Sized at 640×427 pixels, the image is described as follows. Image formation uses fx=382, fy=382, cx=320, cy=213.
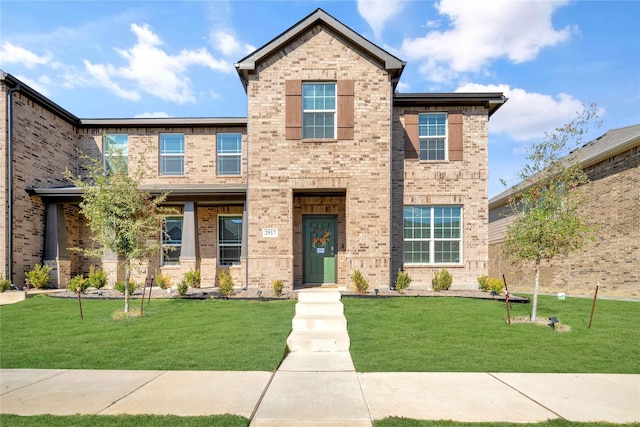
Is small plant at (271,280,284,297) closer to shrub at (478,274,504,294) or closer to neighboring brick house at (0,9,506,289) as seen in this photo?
neighboring brick house at (0,9,506,289)

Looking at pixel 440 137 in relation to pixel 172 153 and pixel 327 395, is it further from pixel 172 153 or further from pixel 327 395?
pixel 327 395

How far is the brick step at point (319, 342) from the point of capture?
7.30m

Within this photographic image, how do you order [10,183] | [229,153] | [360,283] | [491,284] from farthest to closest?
[229,153] < [10,183] < [491,284] < [360,283]

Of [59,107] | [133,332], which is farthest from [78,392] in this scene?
[59,107]

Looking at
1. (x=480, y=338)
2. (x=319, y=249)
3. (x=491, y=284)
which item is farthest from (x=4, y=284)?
(x=491, y=284)

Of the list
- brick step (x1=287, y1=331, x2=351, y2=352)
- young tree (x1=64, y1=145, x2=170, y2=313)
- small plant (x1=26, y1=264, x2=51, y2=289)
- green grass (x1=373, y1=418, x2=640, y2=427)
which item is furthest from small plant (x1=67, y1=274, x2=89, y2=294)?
green grass (x1=373, y1=418, x2=640, y2=427)

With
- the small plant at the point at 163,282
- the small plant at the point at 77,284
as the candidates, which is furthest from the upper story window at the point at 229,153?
the small plant at the point at 77,284

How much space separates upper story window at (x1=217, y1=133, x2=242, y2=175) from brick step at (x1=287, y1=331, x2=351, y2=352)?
9227 millimetres

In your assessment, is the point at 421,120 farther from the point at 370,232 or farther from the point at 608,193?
the point at 608,193

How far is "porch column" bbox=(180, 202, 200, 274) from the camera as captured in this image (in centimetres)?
1373

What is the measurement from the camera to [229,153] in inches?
608

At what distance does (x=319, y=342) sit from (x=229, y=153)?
10.1 meters

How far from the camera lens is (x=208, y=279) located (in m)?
14.6

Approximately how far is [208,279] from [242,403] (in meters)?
10.6
